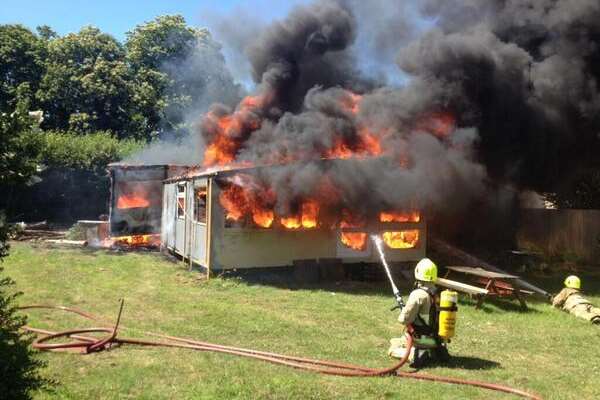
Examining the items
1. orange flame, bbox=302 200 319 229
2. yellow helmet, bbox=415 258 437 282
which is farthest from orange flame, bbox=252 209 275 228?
yellow helmet, bbox=415 258 437 282

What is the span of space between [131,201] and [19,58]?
27.5 meters

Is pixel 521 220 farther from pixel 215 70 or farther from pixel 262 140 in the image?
pixel 215 70

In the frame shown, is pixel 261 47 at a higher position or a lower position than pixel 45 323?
higher

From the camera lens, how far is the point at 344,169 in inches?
543

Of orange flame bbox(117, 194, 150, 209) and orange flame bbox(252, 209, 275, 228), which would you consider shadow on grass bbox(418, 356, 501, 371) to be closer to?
orange flame bbox(252, 209, 275, 228)

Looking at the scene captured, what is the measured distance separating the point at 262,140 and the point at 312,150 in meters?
2.23

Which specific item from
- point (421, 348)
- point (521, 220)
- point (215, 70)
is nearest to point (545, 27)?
point (521, 220)

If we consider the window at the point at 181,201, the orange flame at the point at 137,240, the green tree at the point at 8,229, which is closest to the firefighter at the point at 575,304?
the green tree at the point at 8,229

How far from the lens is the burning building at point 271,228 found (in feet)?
46.1

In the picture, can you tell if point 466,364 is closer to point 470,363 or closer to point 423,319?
point 470,363

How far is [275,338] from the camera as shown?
887cm

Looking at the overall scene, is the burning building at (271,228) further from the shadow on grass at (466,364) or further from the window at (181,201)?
the shadow on grass at (466,364)

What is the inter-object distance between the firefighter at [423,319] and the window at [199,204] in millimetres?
9106

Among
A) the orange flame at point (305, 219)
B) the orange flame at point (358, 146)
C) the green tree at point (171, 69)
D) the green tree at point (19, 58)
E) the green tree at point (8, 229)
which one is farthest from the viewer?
the green tree at point (19, 58)
